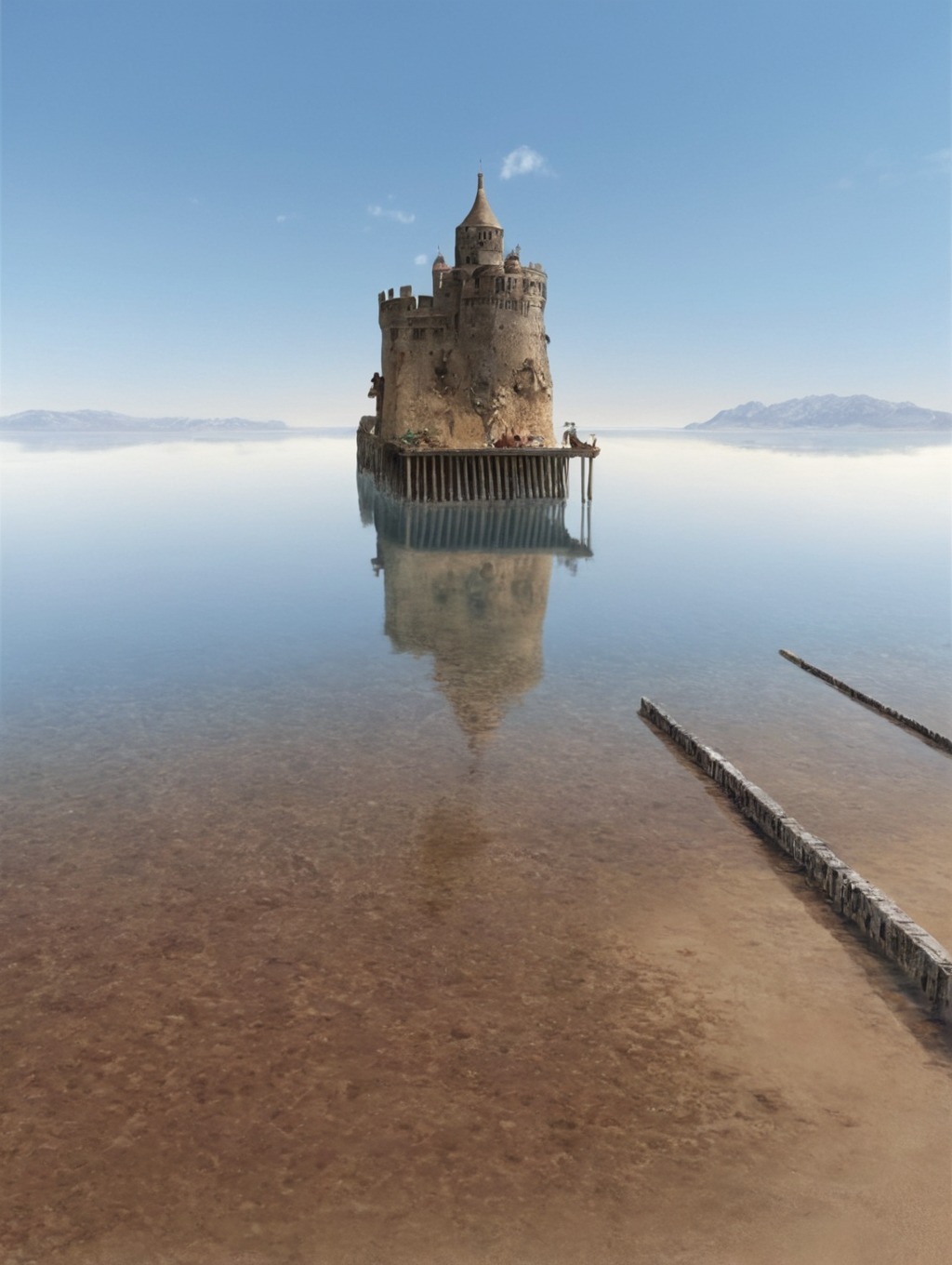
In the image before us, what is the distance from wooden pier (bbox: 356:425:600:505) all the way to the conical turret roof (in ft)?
42.9

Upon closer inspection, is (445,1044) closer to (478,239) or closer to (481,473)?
(481,473)

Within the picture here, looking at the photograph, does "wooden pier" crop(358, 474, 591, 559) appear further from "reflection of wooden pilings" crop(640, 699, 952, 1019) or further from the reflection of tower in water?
"reflection of wooden pilings" crop(640, 699, 952, 1019)

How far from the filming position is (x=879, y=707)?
16.0 meters

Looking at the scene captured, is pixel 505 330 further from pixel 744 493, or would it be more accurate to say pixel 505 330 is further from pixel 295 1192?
pixel 295 1192

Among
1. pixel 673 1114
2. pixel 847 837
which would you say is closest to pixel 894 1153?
pixel 673 1114

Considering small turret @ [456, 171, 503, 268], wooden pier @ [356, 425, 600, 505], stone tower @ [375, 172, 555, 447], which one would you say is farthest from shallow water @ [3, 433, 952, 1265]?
small turret @ [456, 171, 503, 268]

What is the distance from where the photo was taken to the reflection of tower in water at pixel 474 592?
1792 cm

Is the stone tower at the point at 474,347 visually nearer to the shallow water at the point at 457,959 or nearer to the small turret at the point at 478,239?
the small turret at the point at 478,239

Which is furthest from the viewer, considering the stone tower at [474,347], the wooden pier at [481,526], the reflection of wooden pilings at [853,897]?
the stone tower at [474,347]

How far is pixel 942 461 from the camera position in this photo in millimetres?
120812

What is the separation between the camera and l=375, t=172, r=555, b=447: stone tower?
2018 inches

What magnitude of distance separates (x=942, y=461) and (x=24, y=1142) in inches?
5251

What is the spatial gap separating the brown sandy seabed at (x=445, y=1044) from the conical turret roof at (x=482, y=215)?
47297 millimetres

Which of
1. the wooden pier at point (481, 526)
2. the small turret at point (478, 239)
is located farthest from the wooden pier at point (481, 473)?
the small turret at point (478, 239)
